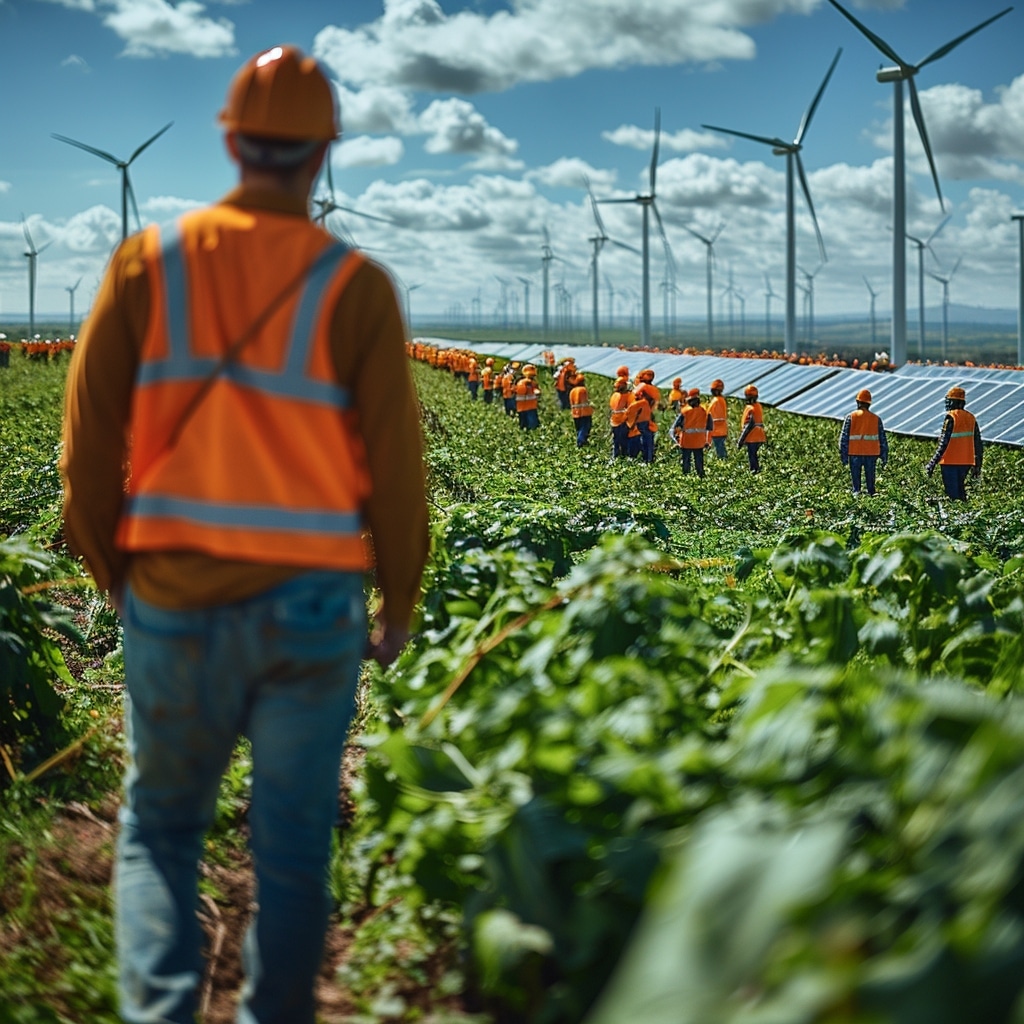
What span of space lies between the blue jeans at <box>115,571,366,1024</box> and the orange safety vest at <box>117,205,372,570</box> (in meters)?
0.14

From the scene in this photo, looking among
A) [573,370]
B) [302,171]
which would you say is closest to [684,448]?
[573,370]

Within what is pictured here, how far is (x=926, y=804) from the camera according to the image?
198 centimetres

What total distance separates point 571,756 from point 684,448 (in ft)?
66.2

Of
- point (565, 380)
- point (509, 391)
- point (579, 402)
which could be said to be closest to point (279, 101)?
point (579, 402)

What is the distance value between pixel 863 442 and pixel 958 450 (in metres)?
1.53

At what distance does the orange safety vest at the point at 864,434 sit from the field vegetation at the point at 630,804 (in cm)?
1349

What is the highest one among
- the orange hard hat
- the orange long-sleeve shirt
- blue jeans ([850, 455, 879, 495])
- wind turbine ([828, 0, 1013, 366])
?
wind turbine ([828, 0, 1013, 366])

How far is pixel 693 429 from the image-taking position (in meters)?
22.3

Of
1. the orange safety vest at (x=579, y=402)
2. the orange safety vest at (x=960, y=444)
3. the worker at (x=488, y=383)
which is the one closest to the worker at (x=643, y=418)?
the orange safety vest at (x=579, y=402)

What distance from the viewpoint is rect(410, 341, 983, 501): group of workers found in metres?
18.5

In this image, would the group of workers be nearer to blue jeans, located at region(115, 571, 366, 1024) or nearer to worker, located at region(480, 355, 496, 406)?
worker, located at region(480, 355, 496, 406)

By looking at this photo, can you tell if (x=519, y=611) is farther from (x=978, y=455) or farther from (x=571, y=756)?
(x=978, y=455)

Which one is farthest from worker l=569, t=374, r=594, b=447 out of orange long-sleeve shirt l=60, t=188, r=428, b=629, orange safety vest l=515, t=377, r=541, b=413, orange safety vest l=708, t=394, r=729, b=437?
orange long-sleeve shirt l=60, t=188, r=428, b=629

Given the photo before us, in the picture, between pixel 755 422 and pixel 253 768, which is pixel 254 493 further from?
pixel 755 422
